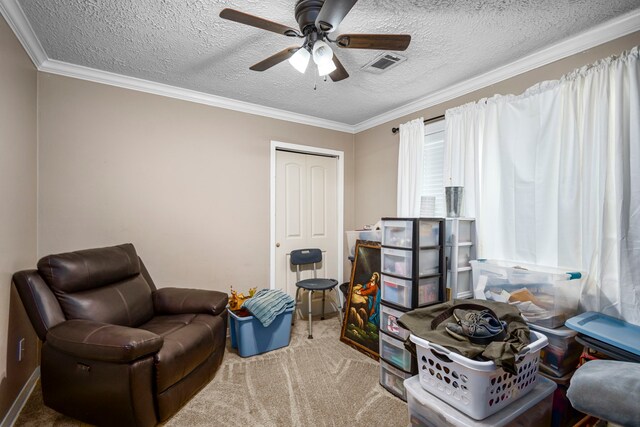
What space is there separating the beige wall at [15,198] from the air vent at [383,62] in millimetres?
2316

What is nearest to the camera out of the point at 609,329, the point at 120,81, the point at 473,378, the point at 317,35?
the point at 473,378

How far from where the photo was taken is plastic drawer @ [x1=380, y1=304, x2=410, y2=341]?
2189 millimetres

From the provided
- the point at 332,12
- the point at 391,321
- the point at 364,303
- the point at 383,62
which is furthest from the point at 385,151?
the point at 332,12

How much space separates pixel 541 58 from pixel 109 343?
3.34 m

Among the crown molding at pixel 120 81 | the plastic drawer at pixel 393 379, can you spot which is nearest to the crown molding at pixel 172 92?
the crown molding at pixel 120 81

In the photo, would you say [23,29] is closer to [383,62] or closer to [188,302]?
[188,302]

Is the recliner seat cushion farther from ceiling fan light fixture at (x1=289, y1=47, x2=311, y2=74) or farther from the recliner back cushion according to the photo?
ceiling fan light fixture at (x1=289, y1=47, x2=311, y2=74)

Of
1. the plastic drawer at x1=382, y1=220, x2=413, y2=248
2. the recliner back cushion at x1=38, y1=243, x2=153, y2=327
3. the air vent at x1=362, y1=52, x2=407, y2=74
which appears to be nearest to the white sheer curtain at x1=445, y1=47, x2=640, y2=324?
the plastic drawer at x1=382, y1=220, x2=413, y2=248

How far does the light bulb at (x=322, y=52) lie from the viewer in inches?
61.4

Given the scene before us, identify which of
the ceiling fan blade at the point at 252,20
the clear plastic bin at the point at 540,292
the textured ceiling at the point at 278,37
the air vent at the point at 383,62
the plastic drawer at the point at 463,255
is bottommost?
the clear plastic bin at the point at 540,292

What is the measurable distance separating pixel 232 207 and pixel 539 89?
2844mm

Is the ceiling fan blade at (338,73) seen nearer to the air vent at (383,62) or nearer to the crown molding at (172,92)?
the air vent at (383,62)

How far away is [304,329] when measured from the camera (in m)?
3.21

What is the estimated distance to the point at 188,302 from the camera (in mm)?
2416
